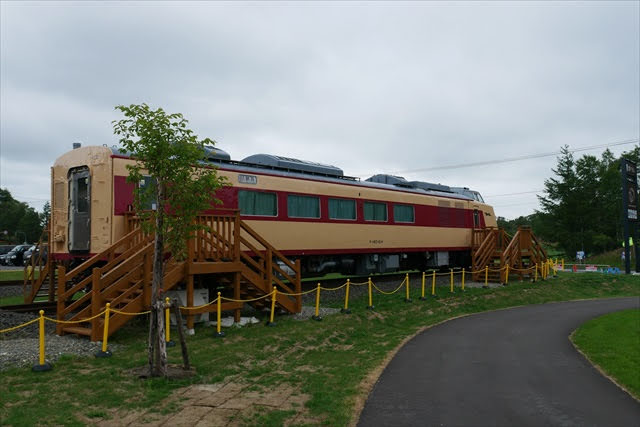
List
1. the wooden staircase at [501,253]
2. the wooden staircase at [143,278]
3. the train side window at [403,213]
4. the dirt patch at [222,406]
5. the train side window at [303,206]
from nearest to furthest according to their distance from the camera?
1. the dirt patch at [222,406]
2. the wooden staircase at [143,278]
3. the train side window at [303,206]
4. the train side window at [403,213]
5. the wooden staircase at [501,253]

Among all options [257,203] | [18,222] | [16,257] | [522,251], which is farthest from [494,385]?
[18,222]

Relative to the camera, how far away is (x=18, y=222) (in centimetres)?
9562

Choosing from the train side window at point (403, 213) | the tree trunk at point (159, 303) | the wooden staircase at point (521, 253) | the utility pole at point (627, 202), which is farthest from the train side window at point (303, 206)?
the utility pole at point (627, 202)

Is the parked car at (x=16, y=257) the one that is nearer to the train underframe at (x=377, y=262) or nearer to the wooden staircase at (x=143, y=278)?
the wooden staircase at (x=143, y=278)

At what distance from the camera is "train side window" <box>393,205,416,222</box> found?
64.3ft

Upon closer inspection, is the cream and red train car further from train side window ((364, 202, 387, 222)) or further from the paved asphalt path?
the paved asphalt path

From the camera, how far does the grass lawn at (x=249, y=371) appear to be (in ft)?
19.3

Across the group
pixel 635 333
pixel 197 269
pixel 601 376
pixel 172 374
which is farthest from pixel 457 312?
pixel 172 374

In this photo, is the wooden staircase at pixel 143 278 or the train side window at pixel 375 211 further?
the train side window at pixel 375 211

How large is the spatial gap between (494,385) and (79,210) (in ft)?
34.4

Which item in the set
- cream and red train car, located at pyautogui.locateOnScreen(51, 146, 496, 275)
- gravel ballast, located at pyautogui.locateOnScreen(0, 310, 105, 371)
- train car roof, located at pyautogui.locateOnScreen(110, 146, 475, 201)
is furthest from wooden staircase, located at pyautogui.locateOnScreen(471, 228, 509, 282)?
gravel ballast, located at pyautogui.locateOnScreen(0, 310, 105, 371)

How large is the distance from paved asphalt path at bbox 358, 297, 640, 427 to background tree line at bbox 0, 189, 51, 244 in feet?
315

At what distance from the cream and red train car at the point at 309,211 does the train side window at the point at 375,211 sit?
0.12 ft

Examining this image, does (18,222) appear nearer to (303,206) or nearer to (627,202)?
(303,206)
